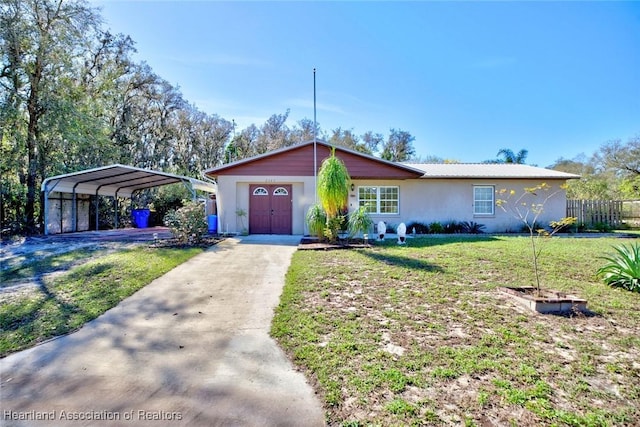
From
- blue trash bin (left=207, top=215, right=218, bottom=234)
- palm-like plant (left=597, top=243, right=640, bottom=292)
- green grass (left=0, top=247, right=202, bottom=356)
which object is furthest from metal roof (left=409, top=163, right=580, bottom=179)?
green grass (left=0, top=247, right=202, bottom=356)

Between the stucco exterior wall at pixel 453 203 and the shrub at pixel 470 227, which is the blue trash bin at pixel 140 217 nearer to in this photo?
the stucco exterior wall at pixel 453 203

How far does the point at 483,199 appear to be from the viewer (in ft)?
50.9

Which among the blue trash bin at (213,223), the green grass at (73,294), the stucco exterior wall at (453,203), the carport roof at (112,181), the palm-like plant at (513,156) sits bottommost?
the green grass at (73,294)

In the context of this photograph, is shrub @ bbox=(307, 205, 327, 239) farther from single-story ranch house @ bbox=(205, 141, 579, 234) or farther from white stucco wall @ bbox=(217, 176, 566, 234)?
white stucco wall @ bbox=(217, 176, 566, 234)

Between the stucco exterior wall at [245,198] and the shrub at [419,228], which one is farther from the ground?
the stucco exterior wall at [245,198]

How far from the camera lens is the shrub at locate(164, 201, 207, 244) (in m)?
10.8

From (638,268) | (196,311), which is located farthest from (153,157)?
(638,268)

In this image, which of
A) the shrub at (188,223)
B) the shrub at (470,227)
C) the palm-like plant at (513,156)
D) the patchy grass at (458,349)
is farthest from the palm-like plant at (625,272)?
the palm-like plant at (513,156)

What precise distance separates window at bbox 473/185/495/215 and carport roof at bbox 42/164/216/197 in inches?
517

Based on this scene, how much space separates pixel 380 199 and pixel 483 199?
197 inches

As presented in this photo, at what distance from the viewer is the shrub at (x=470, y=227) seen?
15.0 m

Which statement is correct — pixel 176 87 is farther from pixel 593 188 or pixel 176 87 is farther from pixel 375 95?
pixel 593 188

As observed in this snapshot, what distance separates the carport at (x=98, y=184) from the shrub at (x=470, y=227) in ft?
40.0

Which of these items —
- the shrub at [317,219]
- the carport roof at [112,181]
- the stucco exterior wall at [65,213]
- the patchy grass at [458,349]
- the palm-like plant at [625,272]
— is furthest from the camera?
the stucco exterior wall at [65,213]
